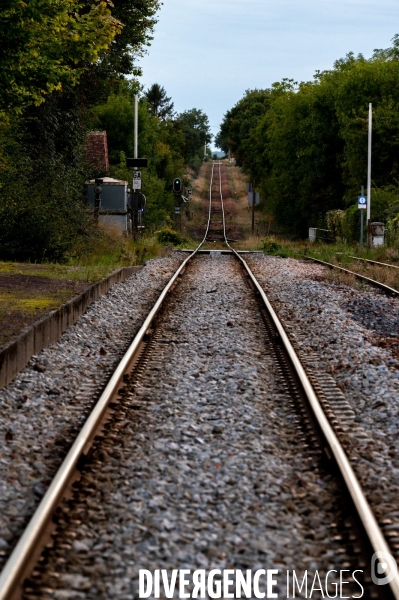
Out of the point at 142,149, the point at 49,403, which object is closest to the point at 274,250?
the point at 49,403

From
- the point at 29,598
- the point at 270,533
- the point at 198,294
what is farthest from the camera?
the point at 198,294

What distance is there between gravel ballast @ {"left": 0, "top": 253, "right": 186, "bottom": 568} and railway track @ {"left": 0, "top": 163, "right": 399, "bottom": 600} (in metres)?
0.21

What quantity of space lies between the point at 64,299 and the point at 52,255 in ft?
27.5

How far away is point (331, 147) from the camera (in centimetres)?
5228

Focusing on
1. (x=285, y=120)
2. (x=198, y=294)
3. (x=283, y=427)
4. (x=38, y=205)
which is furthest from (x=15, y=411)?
(x=285, y=120)

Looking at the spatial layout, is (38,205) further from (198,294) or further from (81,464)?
(81,464)

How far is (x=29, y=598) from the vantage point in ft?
12.5

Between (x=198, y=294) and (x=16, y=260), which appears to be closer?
(x=198, y=294)

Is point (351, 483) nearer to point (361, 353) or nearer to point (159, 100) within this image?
point (361, 353)

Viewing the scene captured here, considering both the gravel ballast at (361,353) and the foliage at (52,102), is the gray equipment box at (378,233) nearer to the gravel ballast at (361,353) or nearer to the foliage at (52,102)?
the foliage at (52,102)

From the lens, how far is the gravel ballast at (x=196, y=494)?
4180 mm

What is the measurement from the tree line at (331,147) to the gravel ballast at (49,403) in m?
20.9

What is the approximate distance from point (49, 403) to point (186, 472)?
7.52 ft

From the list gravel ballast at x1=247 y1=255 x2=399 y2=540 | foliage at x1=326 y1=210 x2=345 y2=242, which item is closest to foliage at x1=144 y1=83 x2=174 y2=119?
foliage at x1=326 y1=210 x2=345 y2=242
